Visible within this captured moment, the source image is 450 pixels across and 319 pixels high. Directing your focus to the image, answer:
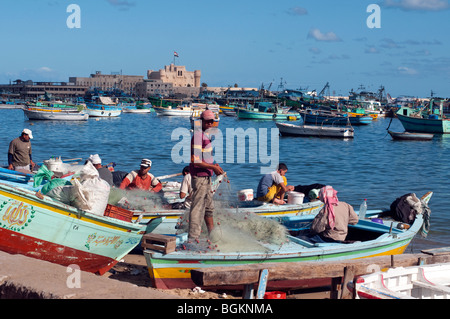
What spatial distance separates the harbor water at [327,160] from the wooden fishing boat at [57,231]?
296cm

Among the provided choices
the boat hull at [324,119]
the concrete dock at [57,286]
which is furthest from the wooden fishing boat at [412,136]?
the concrete dock at [57,286]

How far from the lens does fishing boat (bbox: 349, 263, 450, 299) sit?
5785 millimetres

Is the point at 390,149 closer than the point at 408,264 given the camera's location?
No

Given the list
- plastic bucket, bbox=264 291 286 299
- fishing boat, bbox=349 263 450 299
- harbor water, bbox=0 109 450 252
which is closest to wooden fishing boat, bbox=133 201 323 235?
harbor water, bbox=0 109 450 252

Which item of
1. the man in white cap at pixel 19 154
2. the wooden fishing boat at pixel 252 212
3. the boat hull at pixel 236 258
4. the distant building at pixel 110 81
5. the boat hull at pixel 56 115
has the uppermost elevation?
the distant building at pixel 110 81

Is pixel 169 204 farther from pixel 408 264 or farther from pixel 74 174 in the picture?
pixel 408 264

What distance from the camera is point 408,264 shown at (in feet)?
23.4

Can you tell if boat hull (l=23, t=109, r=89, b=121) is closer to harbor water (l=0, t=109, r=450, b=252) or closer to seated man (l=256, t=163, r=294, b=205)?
harbor water (l=0, t=109, r=450, b=252)

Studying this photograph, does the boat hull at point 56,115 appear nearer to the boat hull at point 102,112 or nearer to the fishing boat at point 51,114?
the fishing boat at point 51,114

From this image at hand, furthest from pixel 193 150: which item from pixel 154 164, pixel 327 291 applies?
pixel 154 164

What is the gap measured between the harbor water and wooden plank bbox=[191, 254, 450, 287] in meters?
4.17

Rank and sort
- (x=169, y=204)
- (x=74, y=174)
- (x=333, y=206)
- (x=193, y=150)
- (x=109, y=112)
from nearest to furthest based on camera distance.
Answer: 1. (x=193, y=150)
2. (x=333, y=206)
3. (x=169, y=204)
4. (x=74, y=174)
5. (x=109, y=112)

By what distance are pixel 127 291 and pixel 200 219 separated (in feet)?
7.62

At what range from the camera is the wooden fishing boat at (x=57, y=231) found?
805cm
